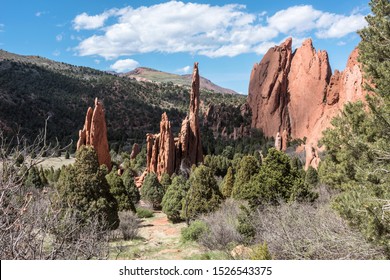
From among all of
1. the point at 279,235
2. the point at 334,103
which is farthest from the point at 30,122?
the point at 279,235

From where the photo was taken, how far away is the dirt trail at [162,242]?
15.4 metres

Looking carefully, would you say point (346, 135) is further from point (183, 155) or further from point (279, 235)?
point (183, 155)

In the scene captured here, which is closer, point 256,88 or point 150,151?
point 150,151

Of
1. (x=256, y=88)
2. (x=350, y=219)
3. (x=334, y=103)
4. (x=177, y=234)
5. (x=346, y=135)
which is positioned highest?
(x=256, y=88)

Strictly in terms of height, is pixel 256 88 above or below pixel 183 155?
above

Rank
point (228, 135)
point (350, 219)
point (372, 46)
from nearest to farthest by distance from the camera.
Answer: point (350, 219)
point (372, 46)
point (228, 135)

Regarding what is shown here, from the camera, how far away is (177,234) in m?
22.3

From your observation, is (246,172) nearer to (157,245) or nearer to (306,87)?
(157,245)

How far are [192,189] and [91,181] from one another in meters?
7.77

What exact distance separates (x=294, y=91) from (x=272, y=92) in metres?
6.46

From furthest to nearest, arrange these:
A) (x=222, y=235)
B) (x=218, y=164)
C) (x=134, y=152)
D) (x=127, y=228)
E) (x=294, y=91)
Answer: (x=294, y=91)
(x=134, y=152)
(x=218, y=164)
(x=127, y=228)
(x=222, y=235)

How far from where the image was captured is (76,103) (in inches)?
4104

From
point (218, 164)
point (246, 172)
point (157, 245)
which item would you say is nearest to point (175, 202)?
point (246, 172)

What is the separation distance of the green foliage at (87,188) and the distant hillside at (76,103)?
5736cm
